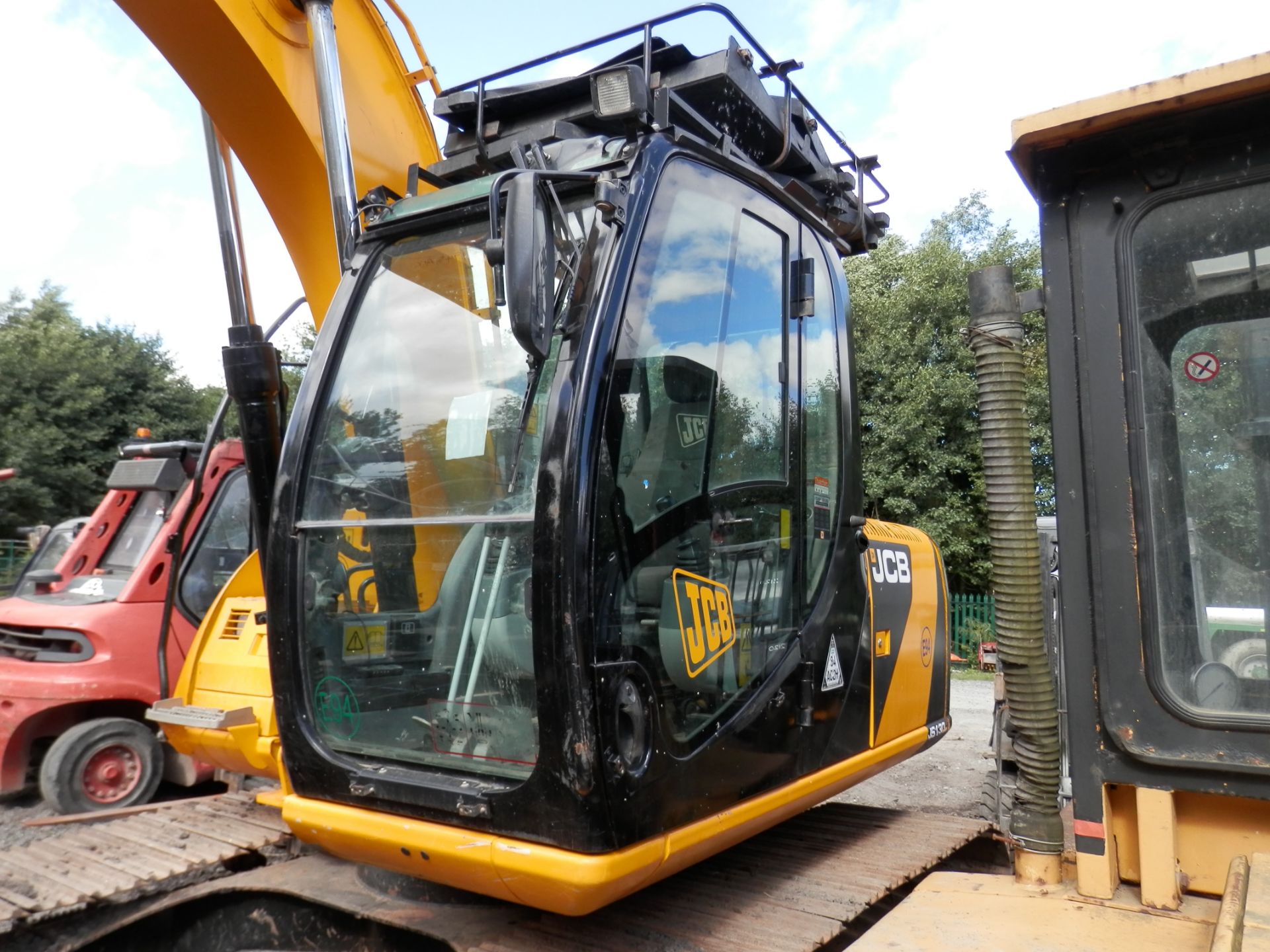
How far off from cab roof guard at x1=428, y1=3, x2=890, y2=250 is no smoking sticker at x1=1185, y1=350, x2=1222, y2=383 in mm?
1475

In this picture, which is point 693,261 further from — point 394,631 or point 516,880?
point 516,880

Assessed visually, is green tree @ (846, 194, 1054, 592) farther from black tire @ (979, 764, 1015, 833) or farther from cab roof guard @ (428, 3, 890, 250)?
cab roof guard @ (428, 3, 890, 250)

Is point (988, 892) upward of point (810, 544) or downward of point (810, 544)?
downward

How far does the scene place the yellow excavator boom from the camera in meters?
3.42

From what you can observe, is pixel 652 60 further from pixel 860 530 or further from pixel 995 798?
pixel 995 798

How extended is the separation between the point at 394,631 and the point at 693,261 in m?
1.20

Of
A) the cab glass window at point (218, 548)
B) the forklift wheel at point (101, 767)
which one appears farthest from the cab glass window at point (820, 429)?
the forklift wheel at point (101, 767)

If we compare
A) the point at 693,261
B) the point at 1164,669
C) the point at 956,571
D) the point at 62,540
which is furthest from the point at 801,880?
the point at 956,571

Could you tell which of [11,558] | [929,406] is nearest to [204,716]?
[929,406]

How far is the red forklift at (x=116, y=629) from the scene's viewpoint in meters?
5.20

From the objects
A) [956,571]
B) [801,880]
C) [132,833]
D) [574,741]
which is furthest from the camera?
[956,571]

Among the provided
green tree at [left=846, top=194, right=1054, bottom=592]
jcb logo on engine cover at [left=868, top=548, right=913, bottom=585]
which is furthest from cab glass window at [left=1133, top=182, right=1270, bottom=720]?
green tree at [left=846, top=194, right=1054, bottom=592]

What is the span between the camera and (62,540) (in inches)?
261

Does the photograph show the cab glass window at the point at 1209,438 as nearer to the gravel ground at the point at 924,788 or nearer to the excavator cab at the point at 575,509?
the excavator cab at the point at 575,509
